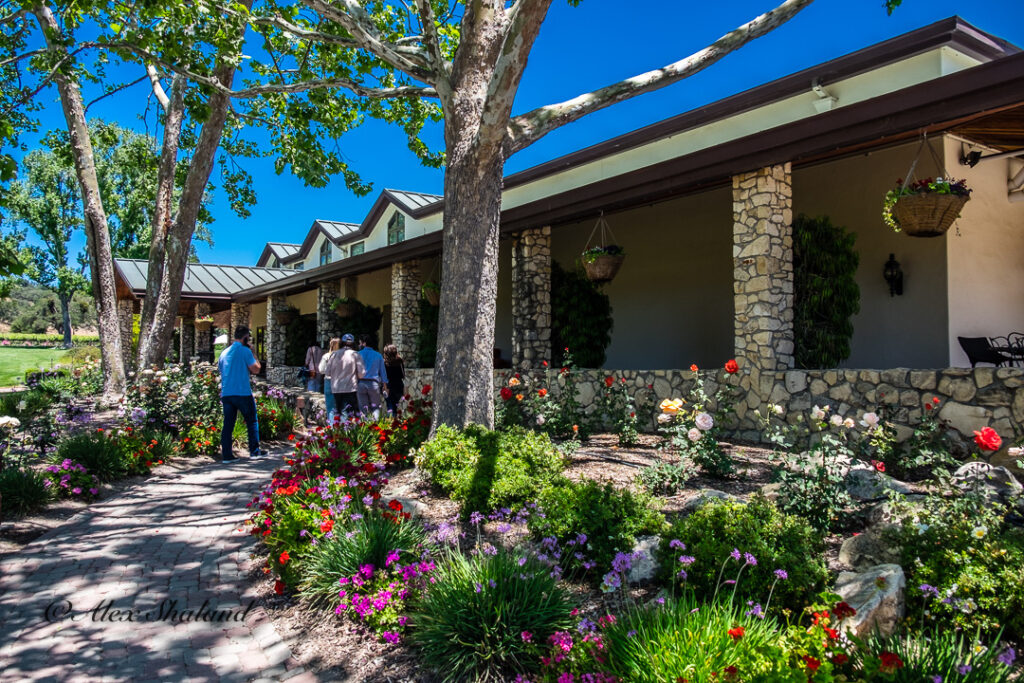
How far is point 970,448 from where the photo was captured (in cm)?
579

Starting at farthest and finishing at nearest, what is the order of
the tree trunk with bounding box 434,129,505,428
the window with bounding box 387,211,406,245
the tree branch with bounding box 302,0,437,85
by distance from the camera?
the window with bounding box 387,211,406,245, the tree branch with bounding box 302,0,437,85, the tree trunk with bounding box 434,129,505,428

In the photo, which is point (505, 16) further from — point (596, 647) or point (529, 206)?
point (596, 647)

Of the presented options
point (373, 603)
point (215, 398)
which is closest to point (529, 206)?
point (215, 398)

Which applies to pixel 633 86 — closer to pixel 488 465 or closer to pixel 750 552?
pixel 488 465

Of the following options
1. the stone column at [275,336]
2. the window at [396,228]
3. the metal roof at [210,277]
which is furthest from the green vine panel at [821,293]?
the metal roof at [210,277]

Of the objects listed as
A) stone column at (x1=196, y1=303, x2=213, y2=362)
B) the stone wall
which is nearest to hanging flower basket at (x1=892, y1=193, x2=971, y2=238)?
the stone wall

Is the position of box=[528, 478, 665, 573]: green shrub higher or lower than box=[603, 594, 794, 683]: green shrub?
higher

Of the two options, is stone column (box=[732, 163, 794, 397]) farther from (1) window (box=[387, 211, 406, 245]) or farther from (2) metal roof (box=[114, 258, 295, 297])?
(2) metal roof (box=[114, 258, 295, 297])

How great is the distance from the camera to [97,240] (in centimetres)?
1295

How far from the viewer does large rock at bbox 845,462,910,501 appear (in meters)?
4.53

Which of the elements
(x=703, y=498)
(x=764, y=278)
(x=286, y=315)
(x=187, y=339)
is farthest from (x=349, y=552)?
(x=187, y=339)

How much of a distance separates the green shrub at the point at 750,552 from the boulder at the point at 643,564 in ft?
0.55

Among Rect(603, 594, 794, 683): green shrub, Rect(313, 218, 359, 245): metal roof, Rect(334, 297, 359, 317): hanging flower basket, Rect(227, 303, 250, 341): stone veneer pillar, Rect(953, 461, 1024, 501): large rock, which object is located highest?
Rect(313, 218, 359, 245): metal roof

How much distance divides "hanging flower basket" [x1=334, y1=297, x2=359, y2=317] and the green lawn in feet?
62.3
